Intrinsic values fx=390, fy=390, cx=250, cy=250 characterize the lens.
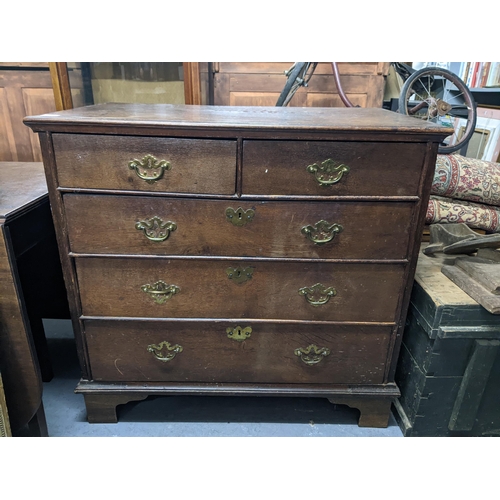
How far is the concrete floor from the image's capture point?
1.43m

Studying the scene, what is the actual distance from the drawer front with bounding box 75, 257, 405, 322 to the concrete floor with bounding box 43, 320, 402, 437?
1.51 ft

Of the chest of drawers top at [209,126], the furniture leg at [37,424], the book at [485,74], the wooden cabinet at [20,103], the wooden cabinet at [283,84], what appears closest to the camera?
the chest of drawers top at [209,126]

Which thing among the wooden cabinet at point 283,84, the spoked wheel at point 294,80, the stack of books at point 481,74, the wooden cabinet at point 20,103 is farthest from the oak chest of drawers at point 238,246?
the stack of books at point 481,74

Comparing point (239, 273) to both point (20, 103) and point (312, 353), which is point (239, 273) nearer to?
point (312, 353)

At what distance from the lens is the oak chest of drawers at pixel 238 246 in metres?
1.10

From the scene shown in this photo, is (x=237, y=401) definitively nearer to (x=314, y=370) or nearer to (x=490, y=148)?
(x=314, y=370)

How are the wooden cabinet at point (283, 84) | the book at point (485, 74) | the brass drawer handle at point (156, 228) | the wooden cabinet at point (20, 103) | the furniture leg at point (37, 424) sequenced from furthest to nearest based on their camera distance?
the book at point (485, 74)
the wooden cabinet at point (283, 84)
the wooden cabinet at point (20, 103)
the furniture leg at point (37, 424)
the brass drawer handle at point (156, 228)

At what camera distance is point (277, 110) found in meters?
1.45

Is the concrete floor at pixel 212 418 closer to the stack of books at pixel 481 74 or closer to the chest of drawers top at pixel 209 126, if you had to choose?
the chest of drawers top at pixel 209 126

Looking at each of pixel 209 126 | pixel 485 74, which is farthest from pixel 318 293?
pixel 485 74

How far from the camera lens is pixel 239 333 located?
1.32 metres

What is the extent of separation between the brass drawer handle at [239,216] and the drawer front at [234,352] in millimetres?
355

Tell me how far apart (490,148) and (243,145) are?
206 cm


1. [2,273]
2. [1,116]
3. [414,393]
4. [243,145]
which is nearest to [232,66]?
[1,116]
